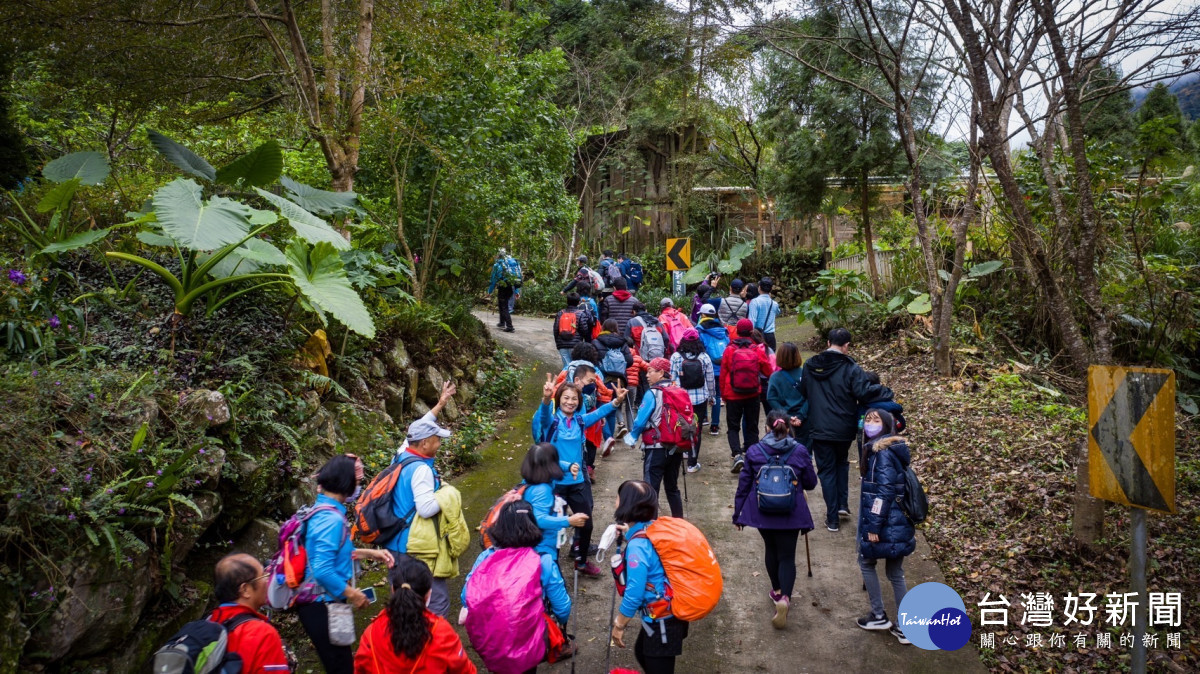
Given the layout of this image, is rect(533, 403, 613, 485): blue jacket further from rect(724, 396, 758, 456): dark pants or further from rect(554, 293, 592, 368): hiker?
rect(554, 293, 592, 368): hiker

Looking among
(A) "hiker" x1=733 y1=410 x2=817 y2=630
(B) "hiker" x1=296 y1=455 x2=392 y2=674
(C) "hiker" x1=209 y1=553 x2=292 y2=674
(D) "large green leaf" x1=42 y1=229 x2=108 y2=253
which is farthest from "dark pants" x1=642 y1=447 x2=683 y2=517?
(D) "large green leaf" x1=42 y1=229 x2=108 y2=253

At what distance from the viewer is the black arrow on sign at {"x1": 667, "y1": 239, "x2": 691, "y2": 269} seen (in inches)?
574

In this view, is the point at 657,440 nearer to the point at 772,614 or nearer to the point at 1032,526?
the point at 772,614

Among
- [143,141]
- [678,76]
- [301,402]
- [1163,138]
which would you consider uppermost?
[678,76]

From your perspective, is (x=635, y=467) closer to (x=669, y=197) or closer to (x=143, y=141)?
(x=143, y=141)

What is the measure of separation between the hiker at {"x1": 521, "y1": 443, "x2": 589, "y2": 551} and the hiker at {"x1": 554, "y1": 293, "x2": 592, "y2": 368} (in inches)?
215

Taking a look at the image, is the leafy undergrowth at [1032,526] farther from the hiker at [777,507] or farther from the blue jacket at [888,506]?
the hiker at [777,507]

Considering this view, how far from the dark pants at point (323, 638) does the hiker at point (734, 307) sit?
7.63 metres

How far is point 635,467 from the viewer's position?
886 cm

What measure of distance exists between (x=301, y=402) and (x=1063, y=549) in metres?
6.93

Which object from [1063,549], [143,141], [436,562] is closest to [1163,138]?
[1063,549]

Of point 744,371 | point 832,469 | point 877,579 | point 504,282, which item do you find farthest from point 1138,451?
point 504,282

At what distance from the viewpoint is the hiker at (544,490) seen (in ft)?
14.9

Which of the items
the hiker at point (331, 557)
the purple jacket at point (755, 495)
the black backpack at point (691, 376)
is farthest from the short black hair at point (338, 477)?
the black backpack at point (691, 376)
